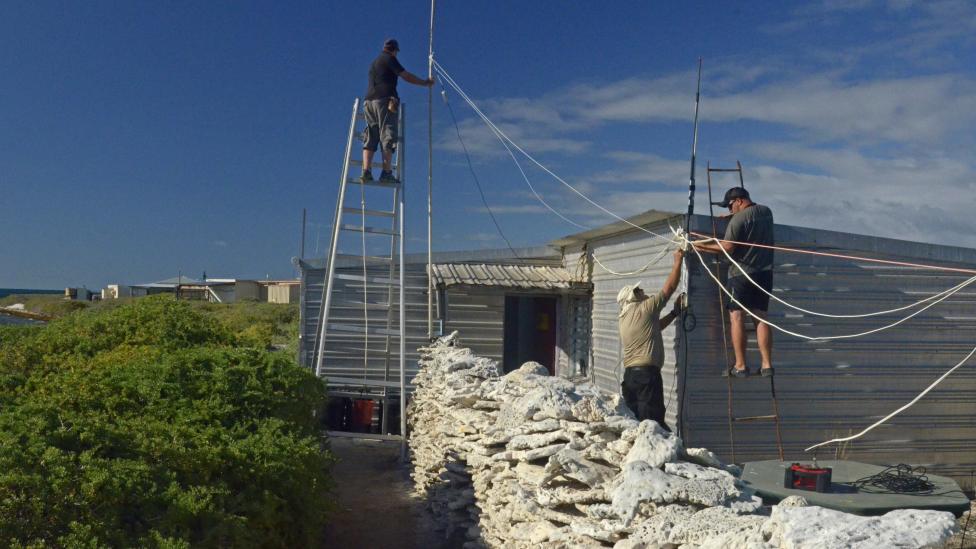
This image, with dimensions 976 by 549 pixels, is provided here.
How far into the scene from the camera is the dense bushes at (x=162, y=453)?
3293 mm

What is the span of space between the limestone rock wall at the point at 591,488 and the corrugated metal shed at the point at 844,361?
255 centimetres

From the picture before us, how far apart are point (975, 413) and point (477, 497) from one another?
6863 mm

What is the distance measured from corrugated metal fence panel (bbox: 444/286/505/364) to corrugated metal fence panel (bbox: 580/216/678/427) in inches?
58.5

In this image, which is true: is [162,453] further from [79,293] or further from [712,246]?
[79,293]

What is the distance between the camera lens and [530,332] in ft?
47.7

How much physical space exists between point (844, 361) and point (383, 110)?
6020 millimetres

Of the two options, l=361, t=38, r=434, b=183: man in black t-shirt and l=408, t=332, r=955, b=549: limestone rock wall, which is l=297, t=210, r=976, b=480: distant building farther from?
l=361, t=38, r=434, b=183: man in black t-shirt

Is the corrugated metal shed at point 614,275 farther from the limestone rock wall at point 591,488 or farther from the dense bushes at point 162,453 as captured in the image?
the dense bushes at point 162,453

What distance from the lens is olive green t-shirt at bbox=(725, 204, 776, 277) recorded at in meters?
7.67

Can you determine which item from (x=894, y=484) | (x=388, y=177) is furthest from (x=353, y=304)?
(x=894, y=484)

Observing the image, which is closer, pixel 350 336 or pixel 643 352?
pixel 643 352

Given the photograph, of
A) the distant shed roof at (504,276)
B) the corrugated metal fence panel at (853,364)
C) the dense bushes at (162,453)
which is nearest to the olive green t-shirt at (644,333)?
the corrugated metal fence panel at (853,364)

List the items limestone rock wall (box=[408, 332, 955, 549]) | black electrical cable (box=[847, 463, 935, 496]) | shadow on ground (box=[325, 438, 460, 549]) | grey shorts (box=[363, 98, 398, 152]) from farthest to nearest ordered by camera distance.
→ grey shorts (box=[363, 98, 398, 152]) → shadow on ground (box=[325, 438, 460, 549]) → black electrical cable (box=[847, 463, 935, 496]) → limestone rock wall (box=[408, 332, 955, 549])

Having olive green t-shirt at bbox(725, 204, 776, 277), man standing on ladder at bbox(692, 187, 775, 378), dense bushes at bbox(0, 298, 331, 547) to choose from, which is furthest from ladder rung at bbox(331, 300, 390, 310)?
olive green t-shirt at bbox(725, 204, 776, 277)
